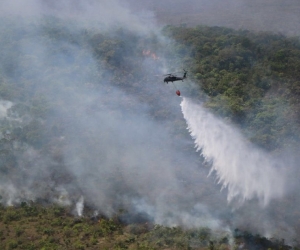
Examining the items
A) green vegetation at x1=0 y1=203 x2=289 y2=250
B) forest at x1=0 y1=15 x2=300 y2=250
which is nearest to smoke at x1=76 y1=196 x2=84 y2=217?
forest at x1=0 y1=15 x2=300 y2=250

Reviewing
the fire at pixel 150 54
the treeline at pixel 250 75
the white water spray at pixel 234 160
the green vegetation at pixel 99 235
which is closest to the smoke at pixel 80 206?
the green vegetation at pixel 99 235

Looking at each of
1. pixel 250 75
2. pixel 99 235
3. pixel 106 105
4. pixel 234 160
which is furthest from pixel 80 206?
pixel 250 75

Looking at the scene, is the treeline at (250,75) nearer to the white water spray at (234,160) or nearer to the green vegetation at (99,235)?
the white water spray at (234,160)

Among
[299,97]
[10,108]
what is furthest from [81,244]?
[299,97]

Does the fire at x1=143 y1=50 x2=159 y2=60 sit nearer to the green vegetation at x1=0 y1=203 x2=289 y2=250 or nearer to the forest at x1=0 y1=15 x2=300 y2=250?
the forest at x1=0 y1=15 x2=300 y2=250

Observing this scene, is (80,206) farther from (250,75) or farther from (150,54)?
(150,54)

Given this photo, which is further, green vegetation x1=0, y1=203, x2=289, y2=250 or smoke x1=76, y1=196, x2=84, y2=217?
smoke x1=76, y1=196, x2=84, y2=217

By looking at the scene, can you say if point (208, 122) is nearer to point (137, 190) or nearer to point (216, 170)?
point (216, 170)
